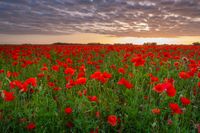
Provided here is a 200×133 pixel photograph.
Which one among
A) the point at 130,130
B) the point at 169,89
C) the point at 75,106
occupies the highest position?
the point at 169,89

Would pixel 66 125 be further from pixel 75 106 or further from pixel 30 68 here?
pixel 30 68

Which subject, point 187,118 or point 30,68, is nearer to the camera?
point 187,118

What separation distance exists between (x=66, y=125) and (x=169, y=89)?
1.44 metres

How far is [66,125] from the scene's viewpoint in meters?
3.91

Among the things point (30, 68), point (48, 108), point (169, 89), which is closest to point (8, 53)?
point (30, 68)

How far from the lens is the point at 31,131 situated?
3.80 m

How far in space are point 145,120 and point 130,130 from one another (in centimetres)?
24

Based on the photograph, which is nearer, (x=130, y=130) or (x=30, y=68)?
(x=130, y=130)

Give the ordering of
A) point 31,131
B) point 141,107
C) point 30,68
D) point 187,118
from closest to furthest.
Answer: point 31,131, point 187,118, point 141,107, point 30,68

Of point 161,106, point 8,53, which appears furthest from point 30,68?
point 161,106

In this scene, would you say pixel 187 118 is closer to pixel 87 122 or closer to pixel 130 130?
pixel 130 130

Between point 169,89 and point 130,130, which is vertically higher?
point 169,89

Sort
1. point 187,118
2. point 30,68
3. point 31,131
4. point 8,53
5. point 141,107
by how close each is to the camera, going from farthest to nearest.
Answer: point 8,53, point 30,68, point 141,107, point 187,118, point 31,131

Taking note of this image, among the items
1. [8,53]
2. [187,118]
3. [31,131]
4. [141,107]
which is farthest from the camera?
[8,53]
